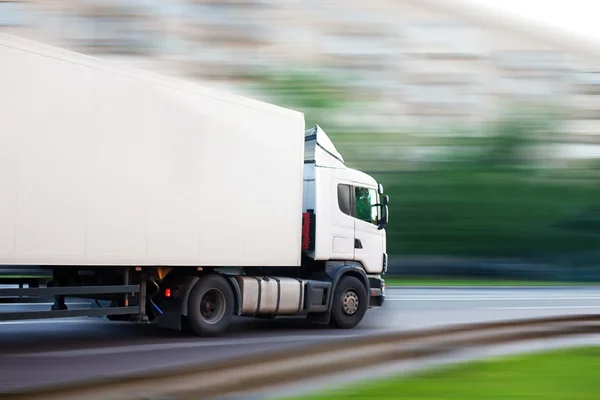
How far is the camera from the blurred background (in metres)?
45.1

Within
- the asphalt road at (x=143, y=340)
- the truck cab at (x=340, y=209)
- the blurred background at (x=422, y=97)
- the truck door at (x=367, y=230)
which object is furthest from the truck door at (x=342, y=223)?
the blurred background at (x=422, y=97)

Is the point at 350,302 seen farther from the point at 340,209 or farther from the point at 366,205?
the point at 366,205

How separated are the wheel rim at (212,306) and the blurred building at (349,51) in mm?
33563

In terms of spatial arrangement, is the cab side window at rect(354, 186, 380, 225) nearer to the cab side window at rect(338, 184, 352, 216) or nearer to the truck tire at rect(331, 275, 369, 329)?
the cab side window at rect(338, 184, 352, 216)

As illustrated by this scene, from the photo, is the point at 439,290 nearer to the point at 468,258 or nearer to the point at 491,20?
the point at 468,258

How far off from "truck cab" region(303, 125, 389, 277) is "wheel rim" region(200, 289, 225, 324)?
78.6 inches

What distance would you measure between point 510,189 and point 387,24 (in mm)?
26184

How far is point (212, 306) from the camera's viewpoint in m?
13.8

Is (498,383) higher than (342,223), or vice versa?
(342,223)

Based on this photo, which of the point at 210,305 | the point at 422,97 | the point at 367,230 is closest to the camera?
the point at 210,305

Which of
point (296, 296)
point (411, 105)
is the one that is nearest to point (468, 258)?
point (411, 105)

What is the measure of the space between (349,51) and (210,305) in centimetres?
5194

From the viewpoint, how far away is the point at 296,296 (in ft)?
48.9

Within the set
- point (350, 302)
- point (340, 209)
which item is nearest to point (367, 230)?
point (340, 209)
